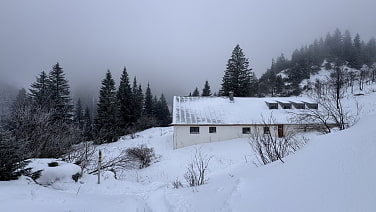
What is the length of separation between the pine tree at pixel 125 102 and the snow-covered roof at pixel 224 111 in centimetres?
1545

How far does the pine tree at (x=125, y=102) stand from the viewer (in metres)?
35.5

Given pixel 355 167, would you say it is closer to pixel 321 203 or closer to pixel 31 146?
pixel 321 203

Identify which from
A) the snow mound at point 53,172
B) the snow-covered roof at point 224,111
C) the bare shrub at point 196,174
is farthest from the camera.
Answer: the snow-covered roof at point 224,111

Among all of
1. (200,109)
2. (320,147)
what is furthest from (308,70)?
(320,147)

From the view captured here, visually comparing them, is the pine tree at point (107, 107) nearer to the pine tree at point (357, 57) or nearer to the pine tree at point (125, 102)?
the pine tree at point (125, 102)

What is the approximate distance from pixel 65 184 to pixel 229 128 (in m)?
16.0

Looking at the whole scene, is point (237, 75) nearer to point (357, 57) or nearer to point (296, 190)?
point (296, 190)

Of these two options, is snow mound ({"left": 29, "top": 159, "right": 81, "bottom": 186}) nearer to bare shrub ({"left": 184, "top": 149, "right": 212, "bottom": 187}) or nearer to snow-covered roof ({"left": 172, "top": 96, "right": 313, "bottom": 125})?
bare shrub ({"left": 184, "top": 149, "right": 212, "bottom": 187})

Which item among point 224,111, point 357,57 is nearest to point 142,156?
point 224,111

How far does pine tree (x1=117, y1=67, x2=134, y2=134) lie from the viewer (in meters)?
35.5

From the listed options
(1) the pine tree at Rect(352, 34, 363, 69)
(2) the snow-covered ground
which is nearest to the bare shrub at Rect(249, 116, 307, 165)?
(2) the snow-covered ground

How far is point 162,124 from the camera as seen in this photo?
48406 millimetres

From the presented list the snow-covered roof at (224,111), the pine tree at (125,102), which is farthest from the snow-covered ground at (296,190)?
the pine tree at (125,102)

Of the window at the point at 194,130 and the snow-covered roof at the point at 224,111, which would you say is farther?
the snow-covered roof at the point at 224,111
